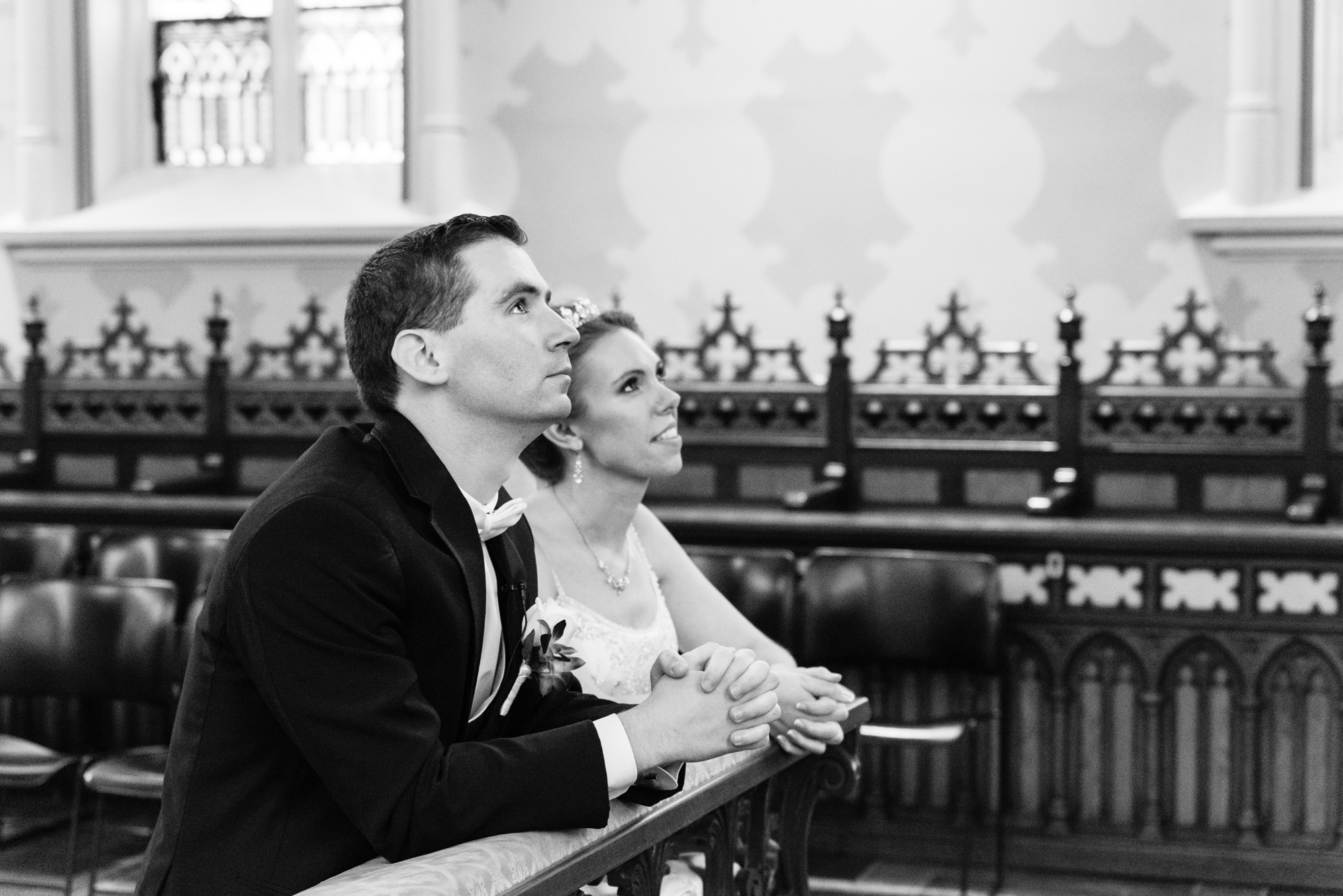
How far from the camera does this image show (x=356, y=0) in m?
6.82

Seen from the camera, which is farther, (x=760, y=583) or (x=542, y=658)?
(x=760, y=583)

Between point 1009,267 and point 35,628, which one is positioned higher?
point 1009,267

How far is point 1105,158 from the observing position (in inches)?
225

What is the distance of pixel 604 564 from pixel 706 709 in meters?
1.03

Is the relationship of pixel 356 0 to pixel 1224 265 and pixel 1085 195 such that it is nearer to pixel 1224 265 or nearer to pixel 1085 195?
pixel 1085 195

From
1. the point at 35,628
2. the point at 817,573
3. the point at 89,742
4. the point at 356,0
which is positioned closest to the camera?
the point at 35,628

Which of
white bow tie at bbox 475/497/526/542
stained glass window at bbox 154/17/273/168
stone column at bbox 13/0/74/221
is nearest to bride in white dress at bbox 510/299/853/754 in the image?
white bow tie at bbox 475/497/526/542

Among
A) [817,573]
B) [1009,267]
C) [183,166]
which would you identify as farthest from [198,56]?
[817,573]

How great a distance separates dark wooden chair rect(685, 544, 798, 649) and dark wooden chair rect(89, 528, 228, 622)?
1.47m

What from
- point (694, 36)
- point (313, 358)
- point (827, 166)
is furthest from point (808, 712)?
point (313, 358)

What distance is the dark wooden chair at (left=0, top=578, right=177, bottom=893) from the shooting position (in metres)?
3.91

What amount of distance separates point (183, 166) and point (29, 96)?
0.70 m

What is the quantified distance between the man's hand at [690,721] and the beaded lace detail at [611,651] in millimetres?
801

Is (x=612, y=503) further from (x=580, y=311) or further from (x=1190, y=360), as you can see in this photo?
(x=1190, y=360)
